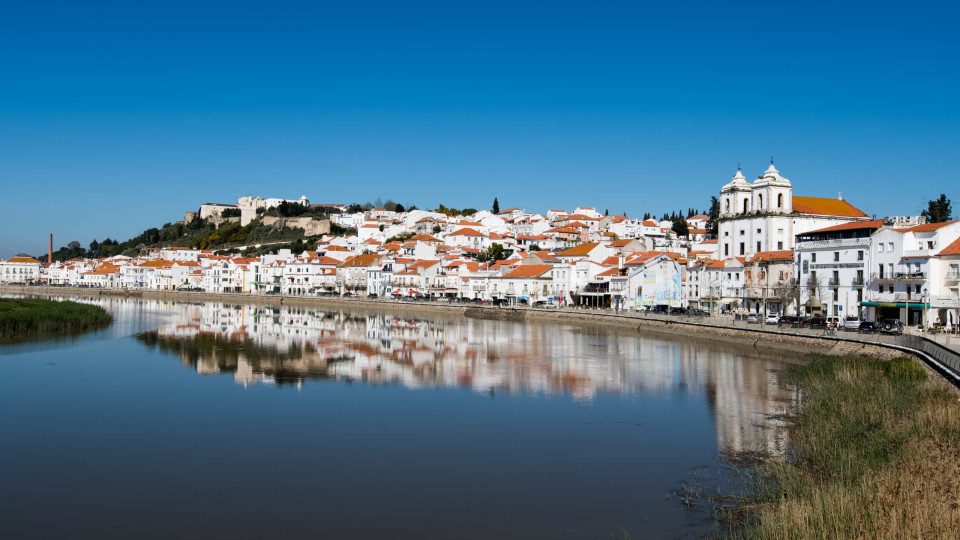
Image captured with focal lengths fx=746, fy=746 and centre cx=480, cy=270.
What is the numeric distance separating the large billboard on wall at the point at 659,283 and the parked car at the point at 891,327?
18.1 metres

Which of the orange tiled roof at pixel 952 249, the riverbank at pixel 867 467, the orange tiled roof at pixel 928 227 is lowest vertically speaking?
the riverbank at pixel 867 467

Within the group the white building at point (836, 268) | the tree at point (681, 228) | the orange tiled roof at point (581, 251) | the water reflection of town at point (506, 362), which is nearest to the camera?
the water reflection of town at point (506, 362)

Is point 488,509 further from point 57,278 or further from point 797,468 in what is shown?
point 57,278

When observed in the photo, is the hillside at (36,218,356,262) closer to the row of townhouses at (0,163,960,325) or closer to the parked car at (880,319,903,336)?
the row of townhouses at (0,163,960,325)

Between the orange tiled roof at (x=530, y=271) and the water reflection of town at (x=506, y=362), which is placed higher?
the orange tiled roof at (x=530, y=271)

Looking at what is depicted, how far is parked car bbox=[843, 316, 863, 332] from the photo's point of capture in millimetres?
30828

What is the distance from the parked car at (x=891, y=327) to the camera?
27969mm

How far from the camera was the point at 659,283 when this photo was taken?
49469mm

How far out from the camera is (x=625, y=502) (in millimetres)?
10609

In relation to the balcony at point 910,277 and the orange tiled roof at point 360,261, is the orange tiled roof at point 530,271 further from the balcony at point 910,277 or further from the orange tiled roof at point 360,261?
the balcony at point 910,277

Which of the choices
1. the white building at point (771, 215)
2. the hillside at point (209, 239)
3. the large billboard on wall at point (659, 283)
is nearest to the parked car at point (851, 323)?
the large billboard on wall at point (659, 283)

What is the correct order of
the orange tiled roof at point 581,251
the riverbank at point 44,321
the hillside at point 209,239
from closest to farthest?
the riverbank at point 44,321 → the orange tiled roof at point 581,251 → the hillside at point 209,239

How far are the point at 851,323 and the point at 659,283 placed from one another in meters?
17.9

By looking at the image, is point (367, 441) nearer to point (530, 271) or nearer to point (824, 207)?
point (530, 271)
